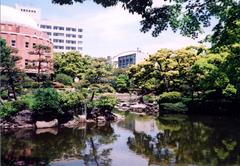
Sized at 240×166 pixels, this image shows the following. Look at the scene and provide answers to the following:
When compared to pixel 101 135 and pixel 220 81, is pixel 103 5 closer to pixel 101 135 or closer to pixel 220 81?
pixel 101 135

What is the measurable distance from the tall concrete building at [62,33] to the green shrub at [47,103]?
99.1 m

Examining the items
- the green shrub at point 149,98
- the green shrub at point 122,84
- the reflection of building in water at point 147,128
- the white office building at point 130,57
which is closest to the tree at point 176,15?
the reflection of building in water at point 147,128

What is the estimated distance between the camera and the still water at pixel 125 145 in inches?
604

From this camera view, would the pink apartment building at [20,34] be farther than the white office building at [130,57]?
No

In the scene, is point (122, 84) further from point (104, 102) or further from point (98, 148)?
point (98, 148)

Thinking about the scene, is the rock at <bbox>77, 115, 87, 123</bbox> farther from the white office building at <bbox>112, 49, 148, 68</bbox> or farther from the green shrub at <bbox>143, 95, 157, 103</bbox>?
the white office building at <bbox>112, 49, 148, 68</bbox>

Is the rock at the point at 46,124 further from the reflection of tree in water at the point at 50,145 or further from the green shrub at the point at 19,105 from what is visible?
the green shrub at the point at 19,105

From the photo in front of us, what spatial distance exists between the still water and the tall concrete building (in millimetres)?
101390

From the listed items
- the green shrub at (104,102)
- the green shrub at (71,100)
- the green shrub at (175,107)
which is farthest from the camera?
the green shrub at (175,107)

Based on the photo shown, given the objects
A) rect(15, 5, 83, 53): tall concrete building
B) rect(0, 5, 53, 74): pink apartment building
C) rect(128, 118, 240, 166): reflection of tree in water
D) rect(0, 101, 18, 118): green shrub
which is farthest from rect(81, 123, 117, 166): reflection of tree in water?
rect(15, 5, 83, 53): tall concrete building

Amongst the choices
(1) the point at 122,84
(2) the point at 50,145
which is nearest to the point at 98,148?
(2) the point at 50,145

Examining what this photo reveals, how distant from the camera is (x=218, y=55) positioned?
2953cm

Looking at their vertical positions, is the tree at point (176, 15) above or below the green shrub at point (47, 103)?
above

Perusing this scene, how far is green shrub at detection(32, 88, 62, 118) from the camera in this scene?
26.4 m
